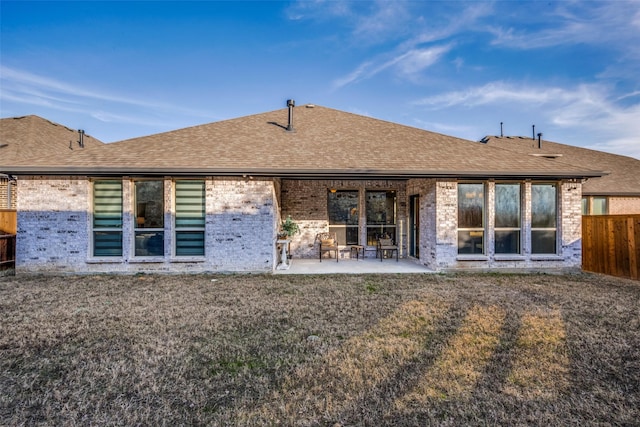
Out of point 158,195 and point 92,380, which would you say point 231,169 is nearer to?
point 158,195

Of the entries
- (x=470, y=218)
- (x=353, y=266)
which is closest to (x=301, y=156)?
(x=353, y=266)

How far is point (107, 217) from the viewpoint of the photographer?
791 centimetres

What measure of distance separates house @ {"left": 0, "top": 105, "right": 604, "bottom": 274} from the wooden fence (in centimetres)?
67

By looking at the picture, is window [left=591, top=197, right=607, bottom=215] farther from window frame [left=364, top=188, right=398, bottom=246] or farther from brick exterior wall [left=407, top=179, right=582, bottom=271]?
window frame [left=364, top=188, right=398, bottom=246]

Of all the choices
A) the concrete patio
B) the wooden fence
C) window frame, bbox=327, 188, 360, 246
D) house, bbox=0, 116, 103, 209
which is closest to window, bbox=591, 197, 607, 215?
the wooden fence

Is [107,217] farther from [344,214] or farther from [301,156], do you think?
[344,214]

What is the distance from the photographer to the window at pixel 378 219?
35.4 ft

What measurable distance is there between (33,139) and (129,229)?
10151mm

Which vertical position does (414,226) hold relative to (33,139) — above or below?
below

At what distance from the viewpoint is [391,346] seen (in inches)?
142

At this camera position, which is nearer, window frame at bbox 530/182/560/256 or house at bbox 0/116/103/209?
window frame at bbox 530/182/560/256

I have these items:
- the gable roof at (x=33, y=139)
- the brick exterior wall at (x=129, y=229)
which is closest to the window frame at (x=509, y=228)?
the brick exterior wall at (x=129, y=229)

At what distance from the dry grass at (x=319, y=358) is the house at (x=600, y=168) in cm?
914

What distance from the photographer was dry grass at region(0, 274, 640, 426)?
7.95 ft
